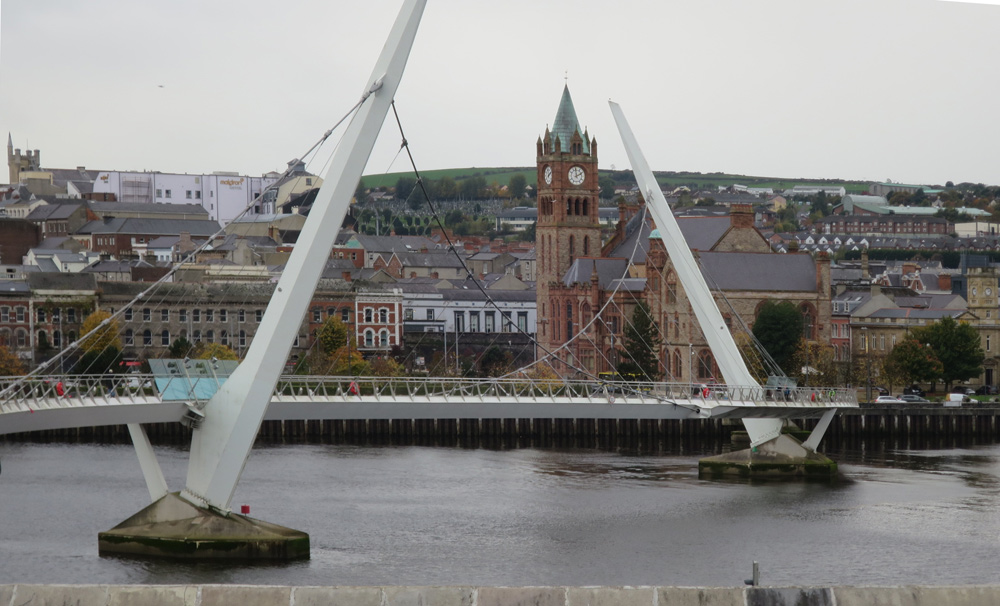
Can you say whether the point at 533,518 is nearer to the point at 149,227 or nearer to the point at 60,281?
the point at 60,281

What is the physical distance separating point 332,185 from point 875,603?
1206 cm

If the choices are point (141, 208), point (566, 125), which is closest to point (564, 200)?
point (566, 125)

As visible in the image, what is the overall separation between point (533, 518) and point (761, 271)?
38.5 m

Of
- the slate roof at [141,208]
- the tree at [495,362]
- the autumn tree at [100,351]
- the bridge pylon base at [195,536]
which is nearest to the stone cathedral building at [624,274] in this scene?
the tree at [495,362]

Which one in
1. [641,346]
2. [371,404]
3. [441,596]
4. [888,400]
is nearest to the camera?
[441,596]

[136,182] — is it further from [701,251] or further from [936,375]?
[936,375]

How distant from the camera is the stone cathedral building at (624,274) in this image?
67062 millimetres

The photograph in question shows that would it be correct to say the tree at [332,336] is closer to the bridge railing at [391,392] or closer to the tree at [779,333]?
the bridge railing at [391,392]

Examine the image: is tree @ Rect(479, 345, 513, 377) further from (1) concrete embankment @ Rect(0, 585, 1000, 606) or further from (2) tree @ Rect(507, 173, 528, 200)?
(2) tree @ Rect(507, 173, 528, 200)

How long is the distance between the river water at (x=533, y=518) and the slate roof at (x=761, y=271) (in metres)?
23.1

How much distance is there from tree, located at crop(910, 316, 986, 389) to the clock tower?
62.1ft

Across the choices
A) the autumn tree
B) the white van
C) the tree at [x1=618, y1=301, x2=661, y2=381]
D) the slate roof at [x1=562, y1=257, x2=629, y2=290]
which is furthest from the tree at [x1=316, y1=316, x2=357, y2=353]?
the white van

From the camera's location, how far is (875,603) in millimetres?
17234

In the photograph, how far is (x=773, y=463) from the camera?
39594 mm
